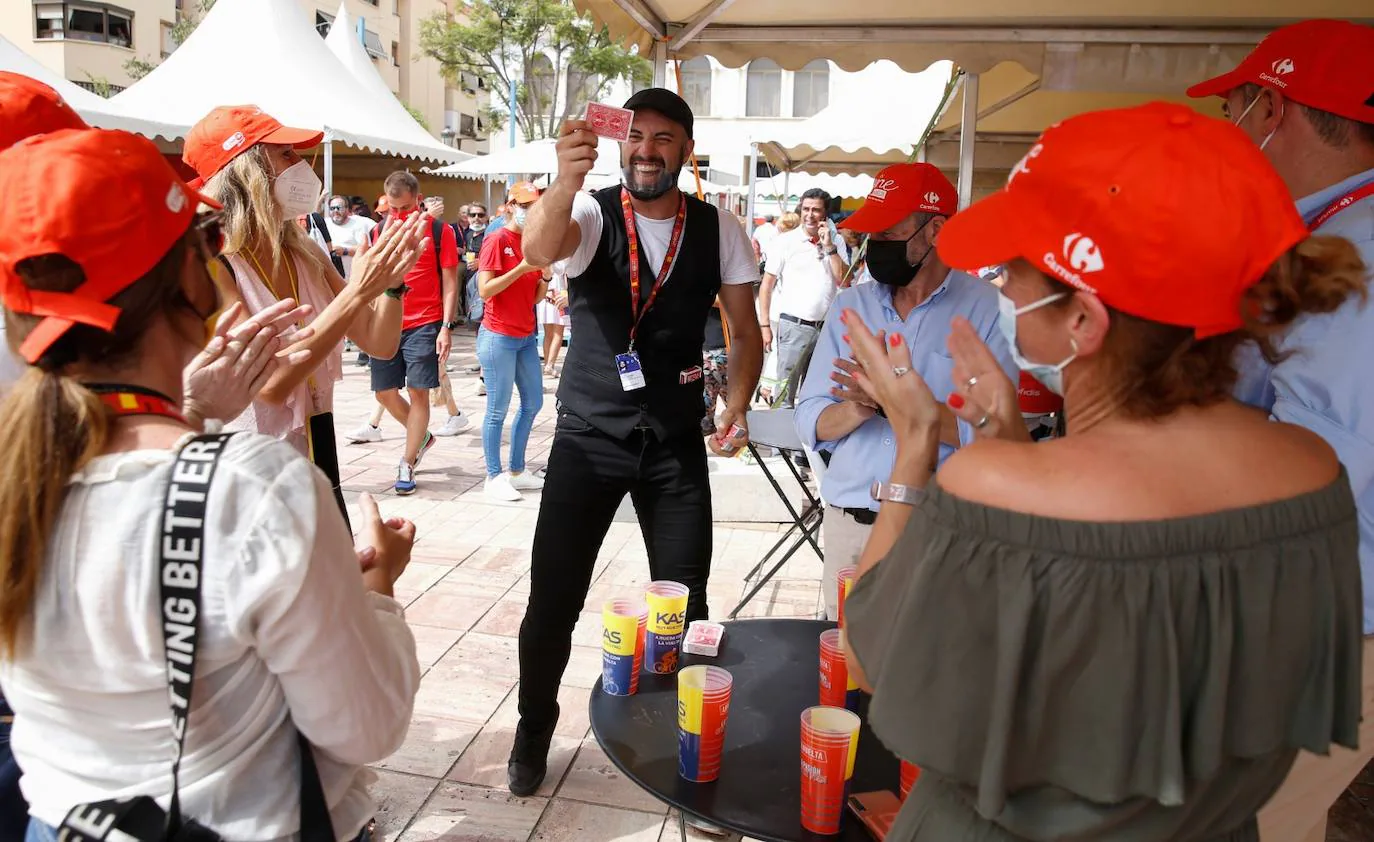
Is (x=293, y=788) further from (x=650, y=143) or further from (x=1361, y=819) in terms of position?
(x=1361, y=819)

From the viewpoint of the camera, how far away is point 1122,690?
1105 mm

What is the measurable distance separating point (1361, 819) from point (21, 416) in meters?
3.89

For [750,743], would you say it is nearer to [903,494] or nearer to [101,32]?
[903,494]

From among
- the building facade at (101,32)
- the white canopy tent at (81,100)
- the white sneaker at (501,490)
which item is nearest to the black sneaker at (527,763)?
the white sneaker at (501,490)

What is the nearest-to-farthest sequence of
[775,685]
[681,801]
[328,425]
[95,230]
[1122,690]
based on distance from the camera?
[1122,690] < [95,230] < [681,801] < [775,685] < [328,425]

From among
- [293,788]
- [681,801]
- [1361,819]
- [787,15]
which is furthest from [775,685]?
[787,15]

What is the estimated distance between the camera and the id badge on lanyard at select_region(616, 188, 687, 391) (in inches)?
119

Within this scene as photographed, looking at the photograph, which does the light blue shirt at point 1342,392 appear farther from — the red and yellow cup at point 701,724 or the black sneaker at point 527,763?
the black sneaker at point 527,763

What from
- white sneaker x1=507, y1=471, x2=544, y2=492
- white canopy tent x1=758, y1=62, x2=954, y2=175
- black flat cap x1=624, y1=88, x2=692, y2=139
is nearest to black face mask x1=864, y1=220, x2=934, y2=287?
black flat cap x1=624, y1=88, x2=692, y2=139

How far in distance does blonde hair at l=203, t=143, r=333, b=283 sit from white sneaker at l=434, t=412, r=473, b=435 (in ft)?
19.7

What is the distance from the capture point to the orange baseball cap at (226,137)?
2.64m

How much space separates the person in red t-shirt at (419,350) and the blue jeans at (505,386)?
0.39 meters

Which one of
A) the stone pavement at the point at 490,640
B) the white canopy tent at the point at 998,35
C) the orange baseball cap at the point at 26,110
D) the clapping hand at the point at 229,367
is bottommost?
the stone pavement at the point at 490,640

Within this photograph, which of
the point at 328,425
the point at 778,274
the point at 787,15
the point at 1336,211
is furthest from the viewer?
the point at 778,274
